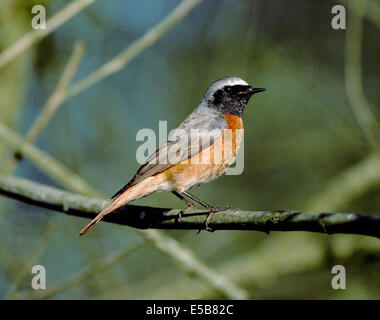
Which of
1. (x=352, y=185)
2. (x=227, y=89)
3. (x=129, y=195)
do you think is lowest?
(x=129, y=195)

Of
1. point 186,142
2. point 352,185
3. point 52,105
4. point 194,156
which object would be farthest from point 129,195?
point 352,185

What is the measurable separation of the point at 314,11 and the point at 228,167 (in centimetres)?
376

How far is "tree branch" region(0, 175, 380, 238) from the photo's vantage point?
2525mm

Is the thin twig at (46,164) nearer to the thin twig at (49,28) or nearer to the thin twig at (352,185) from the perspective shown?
the thin twig at (49,28)

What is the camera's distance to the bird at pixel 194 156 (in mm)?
4780

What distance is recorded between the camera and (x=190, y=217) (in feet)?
12.5

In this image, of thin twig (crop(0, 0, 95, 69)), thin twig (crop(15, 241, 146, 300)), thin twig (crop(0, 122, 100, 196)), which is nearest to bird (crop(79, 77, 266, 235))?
thin twig (crop(15, 241, 146, 300))

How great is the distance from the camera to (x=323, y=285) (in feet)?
22.2

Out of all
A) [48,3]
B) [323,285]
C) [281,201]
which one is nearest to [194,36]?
[48,3]

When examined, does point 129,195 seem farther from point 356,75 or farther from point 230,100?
point 356,75

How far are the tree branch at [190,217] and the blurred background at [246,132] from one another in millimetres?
1357

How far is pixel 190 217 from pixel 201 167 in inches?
49.7

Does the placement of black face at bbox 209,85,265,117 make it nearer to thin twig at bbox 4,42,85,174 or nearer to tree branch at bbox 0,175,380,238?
Result: thin twig at bbox 4,42,85,174
